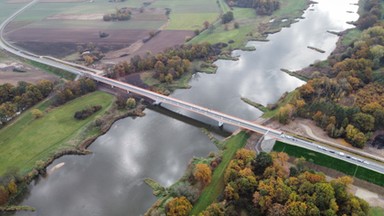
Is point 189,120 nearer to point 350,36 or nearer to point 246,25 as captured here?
point 246,25

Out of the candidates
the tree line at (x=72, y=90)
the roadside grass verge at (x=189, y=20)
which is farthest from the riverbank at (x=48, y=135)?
the roadside grass verge at (x=189, y=20)

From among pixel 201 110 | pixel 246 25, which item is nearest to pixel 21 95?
pixel 201 110

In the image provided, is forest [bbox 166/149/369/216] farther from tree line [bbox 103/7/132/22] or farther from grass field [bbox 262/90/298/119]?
tree line [bbox 103/7/132/22]

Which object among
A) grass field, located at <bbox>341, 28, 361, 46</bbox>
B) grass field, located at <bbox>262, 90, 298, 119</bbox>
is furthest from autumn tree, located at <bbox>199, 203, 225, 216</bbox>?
grass field, located at <bbox>341, 28, 361, 46</bbox>

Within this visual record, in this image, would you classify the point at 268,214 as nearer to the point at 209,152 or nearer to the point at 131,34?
the point at 209,152

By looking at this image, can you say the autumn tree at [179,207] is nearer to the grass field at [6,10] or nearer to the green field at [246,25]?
the green field at [246,25]

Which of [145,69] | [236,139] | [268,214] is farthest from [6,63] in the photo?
[268,214]

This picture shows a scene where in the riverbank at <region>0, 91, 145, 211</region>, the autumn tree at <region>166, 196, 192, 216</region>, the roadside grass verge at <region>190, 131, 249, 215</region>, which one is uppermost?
the autumn tree at <region>166, 196, 192, 216</region>
